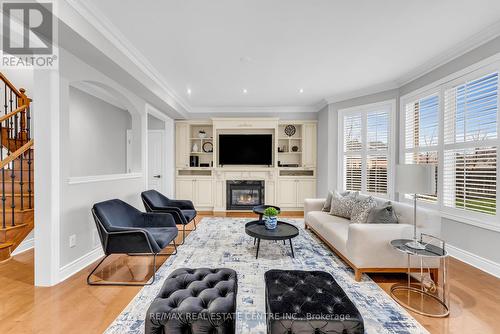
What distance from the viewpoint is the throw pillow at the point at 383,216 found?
2.64 meters

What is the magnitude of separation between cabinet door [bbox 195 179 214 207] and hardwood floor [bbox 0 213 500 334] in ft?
10.1

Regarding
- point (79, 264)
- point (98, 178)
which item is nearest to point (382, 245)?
point (79, 264)

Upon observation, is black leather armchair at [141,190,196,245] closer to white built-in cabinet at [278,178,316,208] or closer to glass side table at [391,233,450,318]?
white built-in cabinet at [278,178,316,208]

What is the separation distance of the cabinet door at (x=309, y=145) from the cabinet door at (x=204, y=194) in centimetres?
255

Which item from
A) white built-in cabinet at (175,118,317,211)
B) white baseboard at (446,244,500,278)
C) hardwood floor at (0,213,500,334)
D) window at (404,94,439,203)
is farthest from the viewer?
white built-in cabinet at (175,118,317,211)

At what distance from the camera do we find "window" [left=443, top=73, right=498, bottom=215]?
2.66 m

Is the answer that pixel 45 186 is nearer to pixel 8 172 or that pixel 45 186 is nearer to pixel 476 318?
pixel 8 172

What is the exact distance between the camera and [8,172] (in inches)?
126

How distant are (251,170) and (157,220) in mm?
2968

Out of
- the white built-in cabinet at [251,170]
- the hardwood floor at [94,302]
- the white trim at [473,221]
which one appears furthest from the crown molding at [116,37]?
the white trim at [473,221]

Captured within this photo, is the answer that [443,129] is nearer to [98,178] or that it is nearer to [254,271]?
[254,271]

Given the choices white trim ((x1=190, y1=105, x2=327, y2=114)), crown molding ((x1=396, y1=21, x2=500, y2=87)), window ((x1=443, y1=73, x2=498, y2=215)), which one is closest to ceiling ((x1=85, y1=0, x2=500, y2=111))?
crown molding ((x1=396, y1=21, x2=500, y2=87))

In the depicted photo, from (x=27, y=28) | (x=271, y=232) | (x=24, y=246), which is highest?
(x=27, y=28)

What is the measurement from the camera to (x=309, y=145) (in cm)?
584
